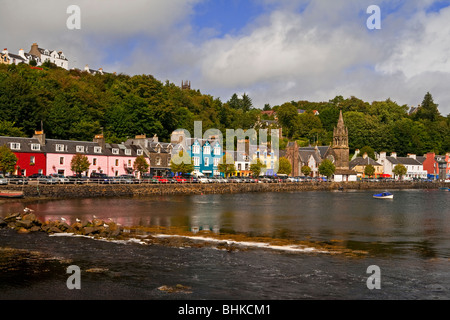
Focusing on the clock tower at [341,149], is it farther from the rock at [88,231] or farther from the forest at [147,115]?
the rock at [88,231]

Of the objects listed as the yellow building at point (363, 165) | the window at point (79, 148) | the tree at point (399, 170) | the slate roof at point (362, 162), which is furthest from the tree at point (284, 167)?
the window at point (79, 148)

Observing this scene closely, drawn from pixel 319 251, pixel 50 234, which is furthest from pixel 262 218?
pixel 50 234

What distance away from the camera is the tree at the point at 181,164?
90.8 metres

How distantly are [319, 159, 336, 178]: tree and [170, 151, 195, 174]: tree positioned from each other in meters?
44.4

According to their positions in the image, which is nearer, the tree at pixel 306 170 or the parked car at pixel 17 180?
the parked car at pixel 17 180

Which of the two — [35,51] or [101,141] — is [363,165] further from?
[35,51]

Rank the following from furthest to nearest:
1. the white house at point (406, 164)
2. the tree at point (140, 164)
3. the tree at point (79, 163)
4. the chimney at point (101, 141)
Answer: the white house at point (406, 164), the chimney at point (101, 141), the tree at point (140, 164), the tree at point (79, 163)

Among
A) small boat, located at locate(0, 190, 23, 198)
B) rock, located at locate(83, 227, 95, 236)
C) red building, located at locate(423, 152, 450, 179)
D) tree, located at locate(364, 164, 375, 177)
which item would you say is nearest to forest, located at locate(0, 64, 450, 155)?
red building, located at locate(423, 152, 450, 179)

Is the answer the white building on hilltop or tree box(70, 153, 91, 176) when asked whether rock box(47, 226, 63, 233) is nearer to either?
tree box(70, 153, 91, 176)

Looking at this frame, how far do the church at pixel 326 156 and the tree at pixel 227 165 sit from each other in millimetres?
27566

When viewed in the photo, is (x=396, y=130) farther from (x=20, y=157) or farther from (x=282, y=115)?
(x=20, y=157)

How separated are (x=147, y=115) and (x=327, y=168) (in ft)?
165

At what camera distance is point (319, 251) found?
2928 centimetres

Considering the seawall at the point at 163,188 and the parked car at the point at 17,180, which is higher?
the parked car at the point at 17,180
